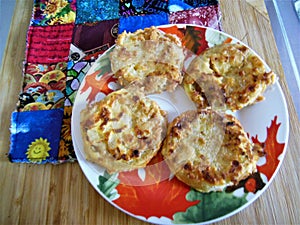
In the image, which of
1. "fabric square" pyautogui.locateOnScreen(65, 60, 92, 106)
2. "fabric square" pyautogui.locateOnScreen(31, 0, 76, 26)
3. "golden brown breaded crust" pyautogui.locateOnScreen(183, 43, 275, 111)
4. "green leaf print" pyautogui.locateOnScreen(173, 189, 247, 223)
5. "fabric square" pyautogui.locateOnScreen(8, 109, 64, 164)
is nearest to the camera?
"green leaf print" pyautogui.locateOnScreen(173, 189, 247, 223)

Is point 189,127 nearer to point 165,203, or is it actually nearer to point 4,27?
point 165,203

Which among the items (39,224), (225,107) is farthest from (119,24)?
(39,224)

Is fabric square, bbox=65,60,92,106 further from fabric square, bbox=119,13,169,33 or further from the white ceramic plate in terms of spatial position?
fabric square, bbox=119,13,169,33

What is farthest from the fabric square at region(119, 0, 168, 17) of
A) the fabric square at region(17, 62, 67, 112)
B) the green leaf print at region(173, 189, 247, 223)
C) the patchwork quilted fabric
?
the green leaf print at region(173, 189, 247, 223)

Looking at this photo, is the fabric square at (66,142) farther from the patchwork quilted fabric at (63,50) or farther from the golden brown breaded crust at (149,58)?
the golden brown breaded crust at (149,58)

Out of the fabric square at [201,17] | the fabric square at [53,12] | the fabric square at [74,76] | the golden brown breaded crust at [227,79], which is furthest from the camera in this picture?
the fabric square at [53,12]

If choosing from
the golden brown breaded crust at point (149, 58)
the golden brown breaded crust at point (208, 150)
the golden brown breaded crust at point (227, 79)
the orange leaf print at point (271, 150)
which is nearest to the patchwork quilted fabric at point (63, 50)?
the golden brown breaded crust at point (149, 58)

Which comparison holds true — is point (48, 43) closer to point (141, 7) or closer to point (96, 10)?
point (96, 10)
